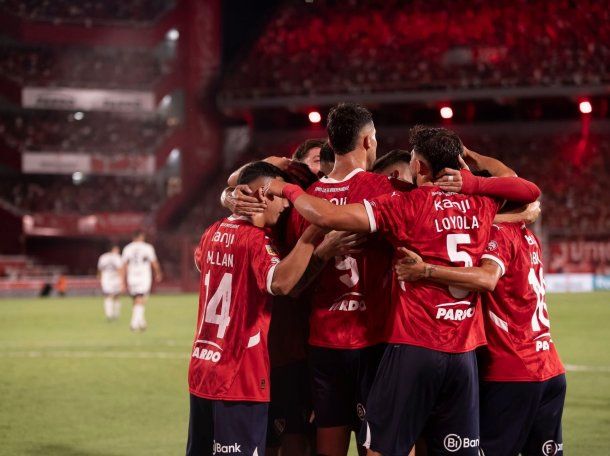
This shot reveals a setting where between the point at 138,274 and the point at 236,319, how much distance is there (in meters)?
17.0

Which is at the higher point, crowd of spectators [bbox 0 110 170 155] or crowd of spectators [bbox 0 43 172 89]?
crowd of spectators [bbox 0 43 172 89]

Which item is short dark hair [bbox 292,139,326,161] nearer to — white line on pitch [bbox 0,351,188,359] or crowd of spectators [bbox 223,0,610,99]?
white line on pitch [bbox 0,351,188,359]

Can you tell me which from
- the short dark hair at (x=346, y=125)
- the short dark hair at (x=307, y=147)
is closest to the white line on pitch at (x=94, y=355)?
the short dark hair at (x=307, y=147)

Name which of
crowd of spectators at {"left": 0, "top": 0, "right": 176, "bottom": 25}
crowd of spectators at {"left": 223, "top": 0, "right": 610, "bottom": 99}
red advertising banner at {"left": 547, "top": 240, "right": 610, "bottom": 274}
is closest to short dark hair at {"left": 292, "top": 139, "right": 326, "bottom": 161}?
red advertising banner at {"left": 547, "top": 240, "right": 610, "bottom": 274}

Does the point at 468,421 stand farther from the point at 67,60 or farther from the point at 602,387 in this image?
the point at 67,60

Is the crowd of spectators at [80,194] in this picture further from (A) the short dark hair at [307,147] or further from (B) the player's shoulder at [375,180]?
(B) the player's shoulder at [375,180]

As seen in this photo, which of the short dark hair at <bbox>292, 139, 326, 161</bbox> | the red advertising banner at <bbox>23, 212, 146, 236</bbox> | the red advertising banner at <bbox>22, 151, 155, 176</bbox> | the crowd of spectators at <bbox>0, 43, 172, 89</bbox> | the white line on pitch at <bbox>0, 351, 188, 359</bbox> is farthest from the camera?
the crowd of spectators at <bbox>0, 43, 172, 89</bbox>

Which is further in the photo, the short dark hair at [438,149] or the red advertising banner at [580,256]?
the red advertising banner at [580,256]

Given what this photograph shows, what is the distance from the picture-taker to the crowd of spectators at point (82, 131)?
48.8 metres

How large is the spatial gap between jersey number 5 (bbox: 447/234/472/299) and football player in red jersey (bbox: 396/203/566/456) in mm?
369

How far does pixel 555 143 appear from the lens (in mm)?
43688

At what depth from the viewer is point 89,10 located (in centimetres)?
5006

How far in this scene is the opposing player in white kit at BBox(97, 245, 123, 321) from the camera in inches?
1001

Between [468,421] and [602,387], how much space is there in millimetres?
8171
